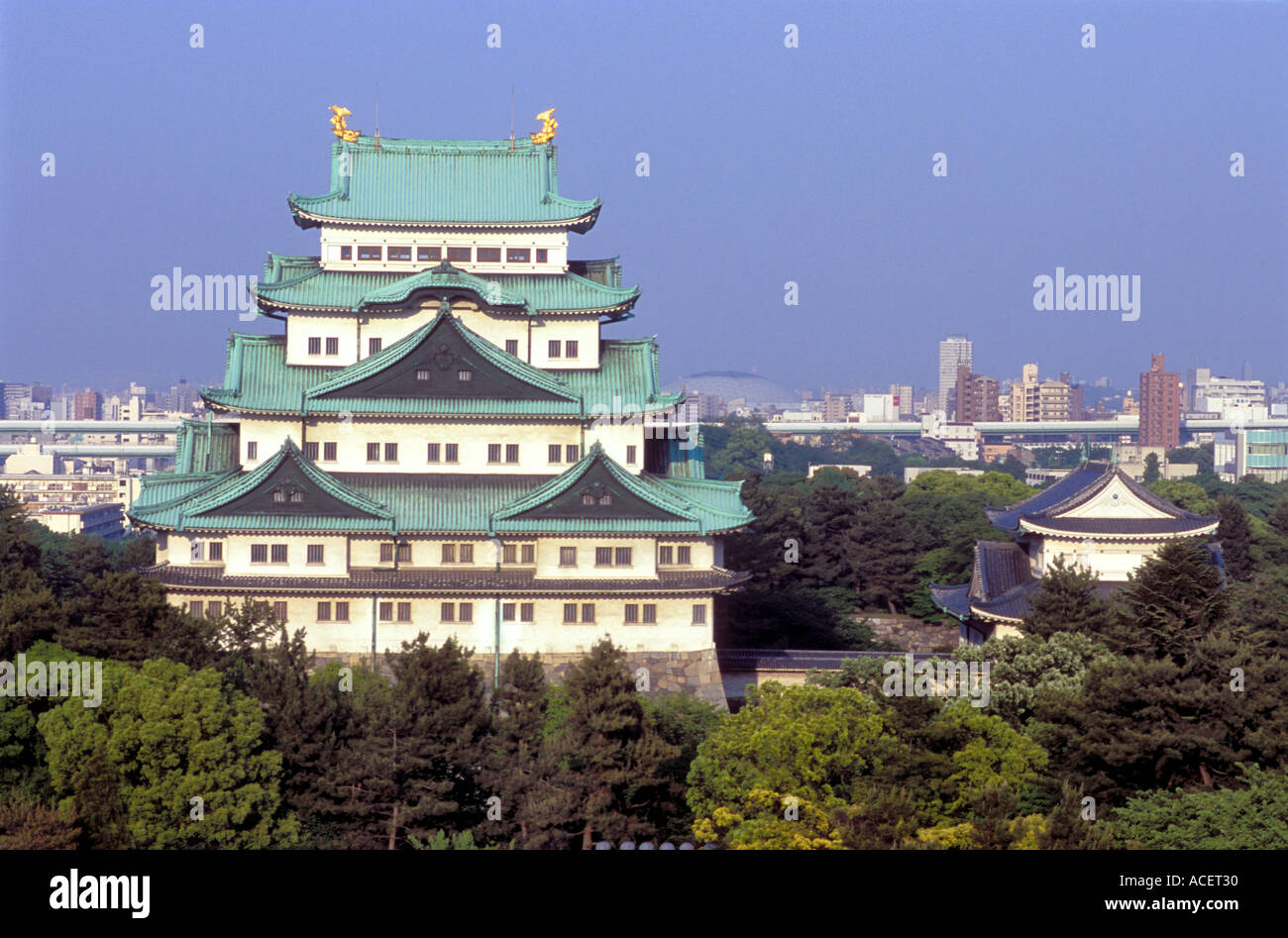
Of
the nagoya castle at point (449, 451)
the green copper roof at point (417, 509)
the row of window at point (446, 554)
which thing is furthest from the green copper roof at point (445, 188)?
the row of window at point (446, 554)

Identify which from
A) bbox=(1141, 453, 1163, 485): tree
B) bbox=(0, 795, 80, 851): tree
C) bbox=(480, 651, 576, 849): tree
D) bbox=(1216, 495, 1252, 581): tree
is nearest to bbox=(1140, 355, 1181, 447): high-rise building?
bbox=(1141, 453, 1163, 485): tree

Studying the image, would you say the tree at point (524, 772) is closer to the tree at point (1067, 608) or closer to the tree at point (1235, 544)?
the tree at point (1067, 608)

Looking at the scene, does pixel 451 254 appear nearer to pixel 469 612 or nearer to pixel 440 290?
pixel 440 290

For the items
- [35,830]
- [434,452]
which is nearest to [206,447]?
[434,452]

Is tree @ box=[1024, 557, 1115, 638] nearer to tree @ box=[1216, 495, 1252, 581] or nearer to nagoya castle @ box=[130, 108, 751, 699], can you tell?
nagoya castle @ box=[130, 108, 751, 699]

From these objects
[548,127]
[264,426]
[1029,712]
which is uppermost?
[548,127]
